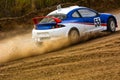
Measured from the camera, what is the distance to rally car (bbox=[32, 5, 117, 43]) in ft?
46.4

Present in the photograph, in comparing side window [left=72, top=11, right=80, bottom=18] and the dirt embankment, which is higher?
side window [left=72, top=11, right=80, bottom=18]

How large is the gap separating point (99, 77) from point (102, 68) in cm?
74

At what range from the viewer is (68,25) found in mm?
14281

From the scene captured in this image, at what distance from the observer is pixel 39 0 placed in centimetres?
2466

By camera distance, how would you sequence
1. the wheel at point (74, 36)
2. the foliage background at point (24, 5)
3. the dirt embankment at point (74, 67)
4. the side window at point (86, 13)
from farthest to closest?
the foliage background at point (24, 5), the side window at point (86, 13), the wheel at point (74, 36), the dirt embankment at point (74, 67)

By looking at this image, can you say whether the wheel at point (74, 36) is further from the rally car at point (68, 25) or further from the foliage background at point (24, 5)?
the foliage background at point (24, 5)

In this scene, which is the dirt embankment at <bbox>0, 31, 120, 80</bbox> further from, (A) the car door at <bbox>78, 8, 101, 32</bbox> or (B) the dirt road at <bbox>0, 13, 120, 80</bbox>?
(A) the car door at <bbox>78, 8, 101, 32</bbox>

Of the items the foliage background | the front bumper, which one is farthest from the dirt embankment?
the foliage background

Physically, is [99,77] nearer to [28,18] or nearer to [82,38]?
[82,38]

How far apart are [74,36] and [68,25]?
52cm

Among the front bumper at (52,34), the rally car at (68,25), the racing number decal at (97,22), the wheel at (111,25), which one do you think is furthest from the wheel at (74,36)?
the wheel at (111,25)

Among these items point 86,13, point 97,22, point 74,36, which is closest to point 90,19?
point 86,13

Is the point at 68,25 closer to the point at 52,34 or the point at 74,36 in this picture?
the point at 74,36

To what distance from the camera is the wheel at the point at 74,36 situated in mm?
14246
